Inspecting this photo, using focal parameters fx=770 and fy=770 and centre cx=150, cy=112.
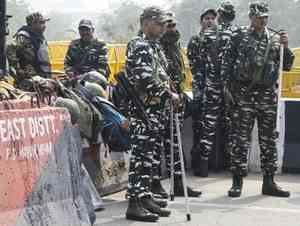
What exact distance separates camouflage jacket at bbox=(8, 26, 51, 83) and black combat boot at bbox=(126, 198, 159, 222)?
292 centimetres

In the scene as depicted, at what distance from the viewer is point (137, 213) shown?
712cm

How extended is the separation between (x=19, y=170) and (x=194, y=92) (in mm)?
5120

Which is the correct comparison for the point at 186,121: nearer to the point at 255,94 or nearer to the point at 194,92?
the point at 194,92

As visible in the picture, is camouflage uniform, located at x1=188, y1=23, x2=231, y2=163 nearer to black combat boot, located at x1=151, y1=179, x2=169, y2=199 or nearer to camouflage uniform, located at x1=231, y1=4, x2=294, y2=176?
camouflage uniform, located at x1=231, y1=4, x2=294, y2=176

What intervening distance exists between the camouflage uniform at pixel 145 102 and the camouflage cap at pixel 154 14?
0.21 m

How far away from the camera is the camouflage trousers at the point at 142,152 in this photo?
708 centimetres

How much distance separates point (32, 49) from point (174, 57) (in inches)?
85.4

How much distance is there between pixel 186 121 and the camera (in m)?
10.7

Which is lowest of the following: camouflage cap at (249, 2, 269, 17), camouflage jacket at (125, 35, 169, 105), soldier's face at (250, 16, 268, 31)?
camouflage jacket at (125, 35, 169, 105)

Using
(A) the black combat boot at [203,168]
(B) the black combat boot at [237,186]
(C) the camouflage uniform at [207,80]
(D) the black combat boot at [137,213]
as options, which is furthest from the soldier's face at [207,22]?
(D) the black combat boot at [137,213]

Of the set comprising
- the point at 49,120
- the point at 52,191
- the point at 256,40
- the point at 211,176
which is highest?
the point at 256,40

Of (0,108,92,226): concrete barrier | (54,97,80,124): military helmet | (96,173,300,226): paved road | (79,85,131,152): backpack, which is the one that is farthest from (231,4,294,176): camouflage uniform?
(0,108,92,226): concrete barrier

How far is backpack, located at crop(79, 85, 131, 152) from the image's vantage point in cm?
793

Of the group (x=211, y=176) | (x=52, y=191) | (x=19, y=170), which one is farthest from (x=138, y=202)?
(x=211, y=176)
